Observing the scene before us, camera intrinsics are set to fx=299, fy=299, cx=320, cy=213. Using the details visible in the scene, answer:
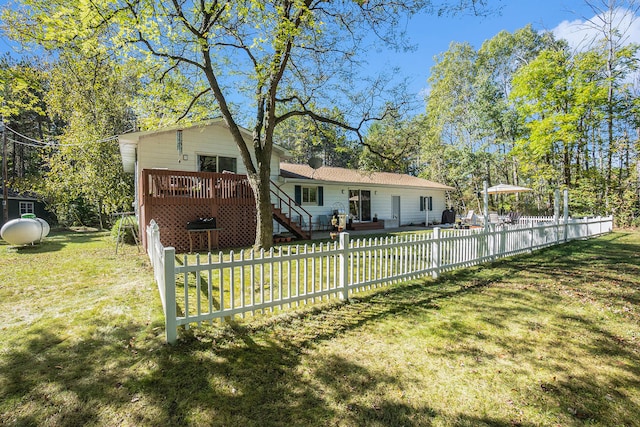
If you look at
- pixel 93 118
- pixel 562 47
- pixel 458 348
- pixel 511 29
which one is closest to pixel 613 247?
pixel 458 348

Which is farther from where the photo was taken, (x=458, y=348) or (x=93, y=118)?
(x=93, y=118)

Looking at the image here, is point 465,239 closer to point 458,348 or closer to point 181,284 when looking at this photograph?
point 458,348

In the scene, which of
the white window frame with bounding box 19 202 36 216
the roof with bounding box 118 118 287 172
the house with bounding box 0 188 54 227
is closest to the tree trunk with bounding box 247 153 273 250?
the roof with bounding box 118 118 287 172

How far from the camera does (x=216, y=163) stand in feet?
42.4

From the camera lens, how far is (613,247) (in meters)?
10.2

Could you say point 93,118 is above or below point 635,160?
above

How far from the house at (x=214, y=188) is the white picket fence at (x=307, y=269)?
3.06 m

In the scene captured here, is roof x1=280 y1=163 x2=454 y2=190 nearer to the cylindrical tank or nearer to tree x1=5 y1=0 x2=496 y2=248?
tree x1=5 y1=0 x2=496 y2=248

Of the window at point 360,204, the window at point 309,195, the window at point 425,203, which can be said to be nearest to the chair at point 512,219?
the window at point 425,203

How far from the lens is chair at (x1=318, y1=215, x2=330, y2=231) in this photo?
16302 mm

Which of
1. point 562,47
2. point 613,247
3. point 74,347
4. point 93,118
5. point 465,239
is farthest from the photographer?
point 562,47

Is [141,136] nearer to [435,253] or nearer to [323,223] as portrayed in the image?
[323,223]

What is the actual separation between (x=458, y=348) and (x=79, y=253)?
11065 millimetres

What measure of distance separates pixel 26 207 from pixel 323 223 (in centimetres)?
2424
